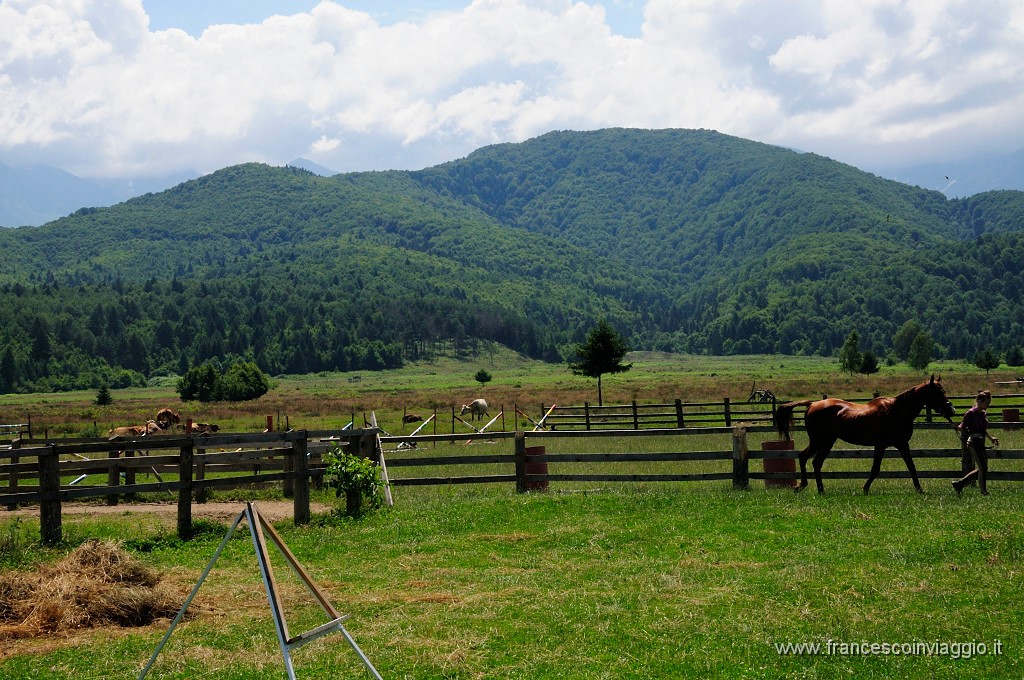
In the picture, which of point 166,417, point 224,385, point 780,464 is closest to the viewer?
point 780,464

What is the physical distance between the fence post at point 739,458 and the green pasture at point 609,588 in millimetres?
474

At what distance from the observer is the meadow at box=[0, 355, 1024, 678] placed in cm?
755

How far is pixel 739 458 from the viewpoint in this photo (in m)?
15.6

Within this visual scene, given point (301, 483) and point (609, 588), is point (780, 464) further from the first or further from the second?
point (301, 483)

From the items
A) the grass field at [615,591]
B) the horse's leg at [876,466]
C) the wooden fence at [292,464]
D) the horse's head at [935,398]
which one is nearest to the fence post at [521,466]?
the wooden fence at [292,464]

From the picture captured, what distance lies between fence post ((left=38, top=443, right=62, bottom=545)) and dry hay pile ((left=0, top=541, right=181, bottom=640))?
3.02 m

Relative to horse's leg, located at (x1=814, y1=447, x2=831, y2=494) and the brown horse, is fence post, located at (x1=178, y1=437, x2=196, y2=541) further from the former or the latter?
horse's leg, located at (x1=814, y1=447, x2=831, y2=494)

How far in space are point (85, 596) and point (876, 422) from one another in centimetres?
→ 1261

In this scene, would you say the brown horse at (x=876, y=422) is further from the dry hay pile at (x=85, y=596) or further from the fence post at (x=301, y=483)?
the dry hay pile at (x=85, y=596)

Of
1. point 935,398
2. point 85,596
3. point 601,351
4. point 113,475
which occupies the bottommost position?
point 85,596

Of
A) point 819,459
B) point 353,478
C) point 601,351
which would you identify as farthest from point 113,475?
point 601,351

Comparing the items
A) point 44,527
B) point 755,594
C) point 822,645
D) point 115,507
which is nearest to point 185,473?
point 44,527

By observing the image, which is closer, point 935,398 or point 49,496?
point 49,496

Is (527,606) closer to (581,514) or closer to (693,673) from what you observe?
(693,673)
